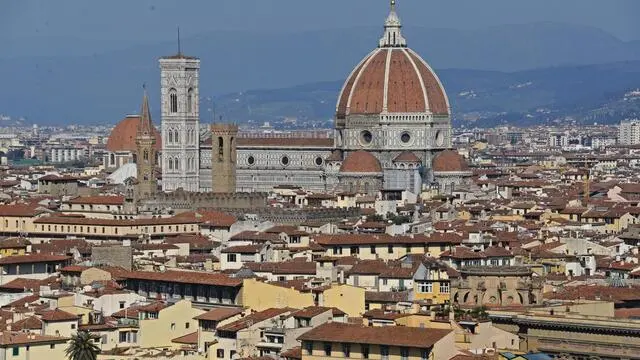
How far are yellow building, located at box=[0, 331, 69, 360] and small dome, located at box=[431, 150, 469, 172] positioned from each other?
80054 mm

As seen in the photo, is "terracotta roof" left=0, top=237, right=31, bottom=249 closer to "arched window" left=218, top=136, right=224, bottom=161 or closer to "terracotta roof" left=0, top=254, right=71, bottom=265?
"terracotta roof" left=0, top=254, right=71, bottom=265

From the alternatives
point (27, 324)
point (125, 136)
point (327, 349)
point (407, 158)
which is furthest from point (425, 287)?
point (125, 136)

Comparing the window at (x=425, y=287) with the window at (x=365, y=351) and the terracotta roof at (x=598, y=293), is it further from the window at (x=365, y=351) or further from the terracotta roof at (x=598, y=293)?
the window at (x=365, y=351)

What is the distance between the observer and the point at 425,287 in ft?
189

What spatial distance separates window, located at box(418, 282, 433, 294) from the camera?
57.4m

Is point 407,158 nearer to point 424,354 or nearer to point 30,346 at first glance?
point 30,346

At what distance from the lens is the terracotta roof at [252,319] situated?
48.8m

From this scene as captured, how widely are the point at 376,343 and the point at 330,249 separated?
27.0 m

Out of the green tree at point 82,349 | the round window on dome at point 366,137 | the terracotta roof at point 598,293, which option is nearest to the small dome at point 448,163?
the round window on dome at point 366,137

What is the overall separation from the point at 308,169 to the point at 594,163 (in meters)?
49.2

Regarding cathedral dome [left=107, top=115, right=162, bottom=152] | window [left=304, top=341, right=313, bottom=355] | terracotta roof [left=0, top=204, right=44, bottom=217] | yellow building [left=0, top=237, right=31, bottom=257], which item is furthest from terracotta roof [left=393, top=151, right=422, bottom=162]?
window [left=304, top=341, right=313, bottom=355]

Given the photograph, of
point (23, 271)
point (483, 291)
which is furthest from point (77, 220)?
point (483, 291)

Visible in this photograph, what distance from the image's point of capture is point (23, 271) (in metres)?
64.2

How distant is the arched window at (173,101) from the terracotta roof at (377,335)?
88689 mm
